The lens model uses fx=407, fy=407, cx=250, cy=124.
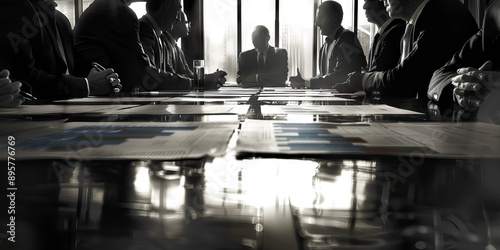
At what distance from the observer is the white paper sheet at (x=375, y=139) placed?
0.38 metres

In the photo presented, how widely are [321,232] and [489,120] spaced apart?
51 centimetres

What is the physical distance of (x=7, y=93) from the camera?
36.3 inches

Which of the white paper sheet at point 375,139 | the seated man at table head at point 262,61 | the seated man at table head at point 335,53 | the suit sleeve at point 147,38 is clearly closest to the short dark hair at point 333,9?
the seated man at table head at point 335,53

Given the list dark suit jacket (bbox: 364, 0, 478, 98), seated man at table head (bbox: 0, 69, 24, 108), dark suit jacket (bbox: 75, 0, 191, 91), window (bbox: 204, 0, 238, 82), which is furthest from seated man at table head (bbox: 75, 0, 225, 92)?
window (bbox: 204, 0, 238, 82)

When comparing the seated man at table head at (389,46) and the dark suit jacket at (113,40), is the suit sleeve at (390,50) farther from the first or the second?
the dark suit jacket at (113,40)

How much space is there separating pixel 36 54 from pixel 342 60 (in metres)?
2.08

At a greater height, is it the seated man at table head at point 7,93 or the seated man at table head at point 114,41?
the seated man at table head at point 114,41

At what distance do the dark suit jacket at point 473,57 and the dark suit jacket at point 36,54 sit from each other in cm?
117

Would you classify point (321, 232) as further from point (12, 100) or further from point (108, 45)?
point (108, 45)

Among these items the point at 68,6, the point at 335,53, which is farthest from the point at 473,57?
the point at 68,6

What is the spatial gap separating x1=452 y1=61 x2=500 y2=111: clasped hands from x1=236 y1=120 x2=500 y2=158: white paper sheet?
0.63 ft

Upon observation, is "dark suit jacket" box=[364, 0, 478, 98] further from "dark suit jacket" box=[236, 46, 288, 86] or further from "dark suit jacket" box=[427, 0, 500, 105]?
"dark suit jacket" box=[236, 46, 288, 86]

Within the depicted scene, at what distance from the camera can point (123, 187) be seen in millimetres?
271

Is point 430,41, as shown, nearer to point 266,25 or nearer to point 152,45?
point 152,45
